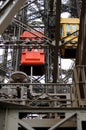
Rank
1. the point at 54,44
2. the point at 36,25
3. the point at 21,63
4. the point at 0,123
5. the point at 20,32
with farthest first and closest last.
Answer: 1. the point at 36,25
2. the point at 20,32
3. the point at 21,63
4. the point at 54,44
5. the point at 0,123

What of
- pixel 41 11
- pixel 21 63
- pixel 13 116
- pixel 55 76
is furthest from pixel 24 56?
pixel 13 116

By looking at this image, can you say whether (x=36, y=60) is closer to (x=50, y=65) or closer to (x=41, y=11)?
(x=50, y=65)

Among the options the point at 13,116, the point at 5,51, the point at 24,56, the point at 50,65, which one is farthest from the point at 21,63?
the point at 13,116

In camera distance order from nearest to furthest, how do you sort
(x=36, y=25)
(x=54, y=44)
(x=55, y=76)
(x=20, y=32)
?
(x=54, y=44) → (x=55, y=76) → (x=20, y=32) → (x=36, y=25)

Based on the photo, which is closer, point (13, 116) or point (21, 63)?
point (13, 116)

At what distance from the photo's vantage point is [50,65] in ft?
68.4

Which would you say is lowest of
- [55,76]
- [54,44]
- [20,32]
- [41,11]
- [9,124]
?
[9,124]

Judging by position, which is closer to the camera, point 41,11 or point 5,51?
point 5,51

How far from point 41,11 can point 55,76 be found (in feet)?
33.0

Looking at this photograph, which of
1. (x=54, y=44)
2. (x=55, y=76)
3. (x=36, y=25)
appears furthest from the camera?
(x=36, y=25)

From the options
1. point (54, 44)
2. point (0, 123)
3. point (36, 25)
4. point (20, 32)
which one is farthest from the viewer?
point (36, 25)

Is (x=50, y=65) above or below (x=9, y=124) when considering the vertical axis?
above

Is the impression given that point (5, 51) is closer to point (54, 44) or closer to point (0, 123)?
point (54, 44)

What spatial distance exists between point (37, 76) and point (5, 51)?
247 cm
